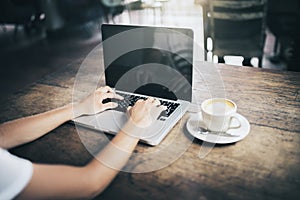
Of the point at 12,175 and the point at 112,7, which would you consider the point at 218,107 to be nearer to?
the point at 12,175

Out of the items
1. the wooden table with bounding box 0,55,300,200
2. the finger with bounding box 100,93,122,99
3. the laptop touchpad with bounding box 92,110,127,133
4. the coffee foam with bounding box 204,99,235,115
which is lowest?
the wooden table with bounding box 0,55,300,200

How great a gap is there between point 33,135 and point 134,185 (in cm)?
34

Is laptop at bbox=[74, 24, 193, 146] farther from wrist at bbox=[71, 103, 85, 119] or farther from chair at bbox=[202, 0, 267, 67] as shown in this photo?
chair at bbox=[202, 0, 267, 67]

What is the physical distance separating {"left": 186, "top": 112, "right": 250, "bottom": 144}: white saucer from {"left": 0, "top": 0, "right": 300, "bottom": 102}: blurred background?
0.58 metres

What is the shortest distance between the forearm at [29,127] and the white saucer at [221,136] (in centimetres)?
35

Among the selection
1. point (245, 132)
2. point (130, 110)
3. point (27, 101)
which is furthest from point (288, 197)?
point (27, 101)

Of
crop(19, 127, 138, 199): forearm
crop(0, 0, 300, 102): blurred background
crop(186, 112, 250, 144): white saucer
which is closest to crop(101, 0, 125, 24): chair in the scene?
crop(0, 0, 300, 102): blurred background

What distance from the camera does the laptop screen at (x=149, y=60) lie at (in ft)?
3.04

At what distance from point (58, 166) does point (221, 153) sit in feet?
1.20

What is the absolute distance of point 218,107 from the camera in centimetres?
77

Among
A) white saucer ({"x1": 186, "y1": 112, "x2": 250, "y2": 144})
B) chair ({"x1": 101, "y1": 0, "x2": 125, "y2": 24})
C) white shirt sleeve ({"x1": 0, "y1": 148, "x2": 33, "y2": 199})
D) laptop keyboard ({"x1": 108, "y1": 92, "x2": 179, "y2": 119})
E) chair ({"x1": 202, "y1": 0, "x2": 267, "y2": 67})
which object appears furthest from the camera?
chair ({"x1": 101, "y1": 0, "x2": 125, "y2": 24})

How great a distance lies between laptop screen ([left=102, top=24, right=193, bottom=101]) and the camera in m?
0.93

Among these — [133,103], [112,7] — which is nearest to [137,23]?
[112,7]

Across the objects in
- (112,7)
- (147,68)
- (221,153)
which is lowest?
(221,153)
